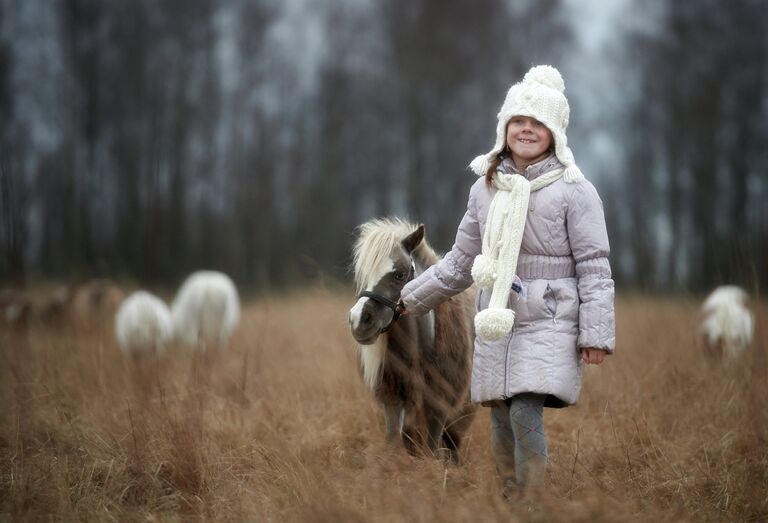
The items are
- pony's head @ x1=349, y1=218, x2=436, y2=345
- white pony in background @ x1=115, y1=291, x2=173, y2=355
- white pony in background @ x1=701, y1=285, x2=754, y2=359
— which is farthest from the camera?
white pony in background @ x1=115, y1=291, x2=173, y2=355

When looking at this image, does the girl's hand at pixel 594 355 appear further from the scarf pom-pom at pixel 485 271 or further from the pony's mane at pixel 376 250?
the pony's mane at pixel 376 250

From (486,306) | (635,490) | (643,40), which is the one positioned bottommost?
(635,490)

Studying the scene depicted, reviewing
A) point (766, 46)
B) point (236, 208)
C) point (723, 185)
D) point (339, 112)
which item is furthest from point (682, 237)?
point (236, 208)

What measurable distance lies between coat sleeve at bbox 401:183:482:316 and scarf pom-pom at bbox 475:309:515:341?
0.56 metres

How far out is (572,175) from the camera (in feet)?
11.6

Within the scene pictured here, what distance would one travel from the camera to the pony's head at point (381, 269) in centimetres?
409

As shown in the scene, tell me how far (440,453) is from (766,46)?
55.4 feet

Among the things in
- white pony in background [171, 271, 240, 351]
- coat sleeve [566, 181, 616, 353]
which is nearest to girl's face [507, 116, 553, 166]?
coat sleeve [566, 181, 616, 353]

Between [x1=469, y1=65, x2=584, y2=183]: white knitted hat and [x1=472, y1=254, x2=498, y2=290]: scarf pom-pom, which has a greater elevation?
[x1=469, y1=65, x2=584, y2=183]: white knitted hat

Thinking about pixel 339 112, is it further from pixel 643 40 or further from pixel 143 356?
pixel 143 356

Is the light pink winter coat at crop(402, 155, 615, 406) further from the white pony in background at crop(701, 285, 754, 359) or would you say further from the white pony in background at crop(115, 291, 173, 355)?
the white pony in background at crop(115, 291, 173, 355)

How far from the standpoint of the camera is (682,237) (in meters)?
19.2

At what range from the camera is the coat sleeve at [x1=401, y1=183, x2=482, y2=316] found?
155 inches

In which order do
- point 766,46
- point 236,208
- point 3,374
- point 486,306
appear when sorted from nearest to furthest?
1. point 486,306
2. point 3,374
3. point 766,46
4. point 236,208
